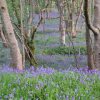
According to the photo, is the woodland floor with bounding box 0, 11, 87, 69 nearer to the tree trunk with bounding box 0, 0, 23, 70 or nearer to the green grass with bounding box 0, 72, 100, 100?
the tree trunk with bounding box 0, 0, 23, 70

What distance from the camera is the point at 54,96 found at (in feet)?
12.2

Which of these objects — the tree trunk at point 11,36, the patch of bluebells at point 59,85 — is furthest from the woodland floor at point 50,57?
the patch of bluebells at point 59,85

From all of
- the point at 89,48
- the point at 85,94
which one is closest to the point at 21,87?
the point at 85,94

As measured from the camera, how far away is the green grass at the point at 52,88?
3744mm

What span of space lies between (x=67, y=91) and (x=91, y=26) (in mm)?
3214

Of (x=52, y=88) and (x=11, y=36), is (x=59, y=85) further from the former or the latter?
(x=11, y=36)

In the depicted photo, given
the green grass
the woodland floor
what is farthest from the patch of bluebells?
the woodland floor

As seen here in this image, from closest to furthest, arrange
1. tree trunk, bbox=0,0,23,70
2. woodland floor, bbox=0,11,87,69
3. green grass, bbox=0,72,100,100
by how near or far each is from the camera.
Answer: green grass, bbox=0,72,100,100, tree trunk, bbox=0,0,23,70, woodland floor, bbox=0,11,87,69

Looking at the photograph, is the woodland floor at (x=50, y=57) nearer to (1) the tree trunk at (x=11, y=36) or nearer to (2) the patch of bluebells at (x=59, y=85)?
(1) the tree trunk at (x=11, y=36)

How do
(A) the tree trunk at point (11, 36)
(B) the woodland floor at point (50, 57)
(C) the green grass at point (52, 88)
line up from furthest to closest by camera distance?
(B) the woodland floor at point (50, 57) < (A) the tree trunk at point (11, 36) < (C) the green grass at point (52, 88)

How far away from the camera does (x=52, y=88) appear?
13.2 feet

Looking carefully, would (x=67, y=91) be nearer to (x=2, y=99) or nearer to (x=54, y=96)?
(x=54, y=96)

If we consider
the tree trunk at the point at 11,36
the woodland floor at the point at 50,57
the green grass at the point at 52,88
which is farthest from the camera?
the woodland floor at the point at 50,57

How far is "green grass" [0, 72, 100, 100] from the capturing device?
374cm
